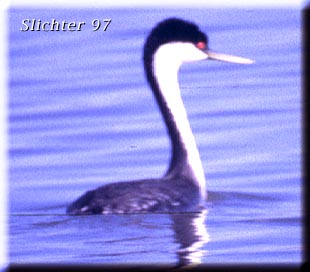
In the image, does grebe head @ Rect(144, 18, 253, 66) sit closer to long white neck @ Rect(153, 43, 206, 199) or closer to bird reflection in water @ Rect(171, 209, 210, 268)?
long white neck @ Rect(153, 43, 206, 199)

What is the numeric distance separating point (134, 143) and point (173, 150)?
15 centimetres

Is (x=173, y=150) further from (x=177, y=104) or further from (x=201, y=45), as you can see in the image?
(x=201, y=45)

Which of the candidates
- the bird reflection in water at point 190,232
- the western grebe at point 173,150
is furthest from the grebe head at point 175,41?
the bird reflection in water at point 190,232

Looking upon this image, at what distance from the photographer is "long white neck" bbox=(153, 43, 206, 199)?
12.0ft

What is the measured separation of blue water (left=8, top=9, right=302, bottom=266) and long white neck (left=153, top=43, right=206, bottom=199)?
0.09 feet

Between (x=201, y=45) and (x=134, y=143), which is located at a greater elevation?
(x=201, y=45)

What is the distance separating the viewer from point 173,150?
366cm

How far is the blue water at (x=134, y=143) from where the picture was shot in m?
3.65

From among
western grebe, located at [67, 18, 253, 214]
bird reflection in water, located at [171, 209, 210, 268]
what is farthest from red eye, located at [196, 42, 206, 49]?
bird reflection in water, located at [171, 209, 210, 268]

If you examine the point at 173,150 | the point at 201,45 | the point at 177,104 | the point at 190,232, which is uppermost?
the point at 201,45

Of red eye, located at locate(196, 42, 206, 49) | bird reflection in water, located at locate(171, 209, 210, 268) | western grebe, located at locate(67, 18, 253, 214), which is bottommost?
bird reflection in water, located at locate(171, 209, 210, 268)

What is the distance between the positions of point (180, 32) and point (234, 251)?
2.80 feet

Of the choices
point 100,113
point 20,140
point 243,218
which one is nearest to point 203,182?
point 243,218

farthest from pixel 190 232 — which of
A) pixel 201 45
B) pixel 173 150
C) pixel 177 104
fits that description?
pixel 201 45
